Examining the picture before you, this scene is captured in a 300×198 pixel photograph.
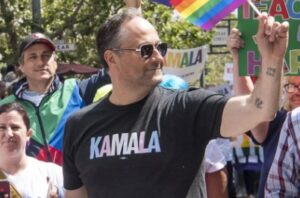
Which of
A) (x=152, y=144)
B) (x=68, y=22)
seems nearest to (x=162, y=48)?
(x=152, y=144)

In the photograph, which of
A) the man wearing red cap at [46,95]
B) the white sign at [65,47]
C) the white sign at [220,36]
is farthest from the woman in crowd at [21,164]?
the white sign at [220,36]

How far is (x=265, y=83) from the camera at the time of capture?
8.30 ft

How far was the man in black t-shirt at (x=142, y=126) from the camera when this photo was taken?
9.31ft

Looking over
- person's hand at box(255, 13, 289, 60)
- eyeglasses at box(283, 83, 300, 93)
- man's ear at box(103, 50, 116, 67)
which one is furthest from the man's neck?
eyeglasses at box(283, 83, 300, 93)

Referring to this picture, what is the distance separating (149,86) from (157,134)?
19cm

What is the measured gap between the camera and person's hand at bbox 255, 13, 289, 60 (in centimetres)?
245

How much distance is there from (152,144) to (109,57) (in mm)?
432

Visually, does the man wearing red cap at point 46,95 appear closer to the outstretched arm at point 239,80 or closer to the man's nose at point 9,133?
the man's nose at point 9,133

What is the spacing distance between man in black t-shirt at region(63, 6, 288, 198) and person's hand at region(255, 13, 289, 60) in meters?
0.24

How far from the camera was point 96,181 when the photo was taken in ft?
9.80

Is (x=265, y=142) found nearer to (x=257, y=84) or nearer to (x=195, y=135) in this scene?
(x=195, y=135)

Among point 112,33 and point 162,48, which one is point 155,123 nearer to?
point 162,48

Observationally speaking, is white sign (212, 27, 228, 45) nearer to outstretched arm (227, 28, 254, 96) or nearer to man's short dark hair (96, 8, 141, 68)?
outstretched arm (227, 28, 254, 96)

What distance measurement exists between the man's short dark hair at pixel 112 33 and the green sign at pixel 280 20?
0.47m
